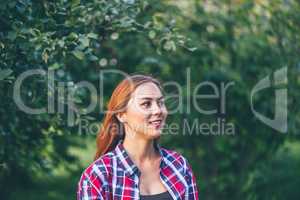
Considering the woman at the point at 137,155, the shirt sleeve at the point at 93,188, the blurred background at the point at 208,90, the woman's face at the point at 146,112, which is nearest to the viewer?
the shirt sleeve at the point at 93,188

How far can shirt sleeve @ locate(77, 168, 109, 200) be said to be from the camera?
387 cm

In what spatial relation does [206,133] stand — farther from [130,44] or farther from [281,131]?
[130,44]

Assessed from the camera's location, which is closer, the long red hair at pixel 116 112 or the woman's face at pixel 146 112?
the woman's face at pixel 146 112

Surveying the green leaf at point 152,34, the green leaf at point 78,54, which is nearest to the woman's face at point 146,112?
the green leaf at point 78,54

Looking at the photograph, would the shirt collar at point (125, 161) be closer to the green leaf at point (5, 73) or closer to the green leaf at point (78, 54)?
the green leaf at point (78, 54)

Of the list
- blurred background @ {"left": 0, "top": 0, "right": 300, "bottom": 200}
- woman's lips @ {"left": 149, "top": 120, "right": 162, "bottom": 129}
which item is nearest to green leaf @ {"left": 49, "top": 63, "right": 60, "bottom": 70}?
blurred background @ {"left": 0, "top": 0, "right": 300, "bottom": 200}

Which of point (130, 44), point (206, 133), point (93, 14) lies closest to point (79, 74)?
point (130, 44)

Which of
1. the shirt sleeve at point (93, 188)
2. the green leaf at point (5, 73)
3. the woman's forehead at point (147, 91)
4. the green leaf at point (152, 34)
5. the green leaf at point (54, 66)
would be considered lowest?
the shirt sleeve at point (93, 188)

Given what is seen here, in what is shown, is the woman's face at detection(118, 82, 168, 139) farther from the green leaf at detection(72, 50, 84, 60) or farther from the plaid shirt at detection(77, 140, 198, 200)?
the green leaf at detection(72, 50, 84, 60)

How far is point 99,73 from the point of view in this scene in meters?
6.17

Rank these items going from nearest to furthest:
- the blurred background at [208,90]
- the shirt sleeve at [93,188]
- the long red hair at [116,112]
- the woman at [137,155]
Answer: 1. the shirt sleeve at [93,188]
2. the woman at [137,155]
3. the long red hair at [116,112]
4. the blurred background at [208,90]

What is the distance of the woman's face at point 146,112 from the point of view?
415cm

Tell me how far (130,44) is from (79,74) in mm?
738

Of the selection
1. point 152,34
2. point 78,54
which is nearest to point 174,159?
point 78,54
